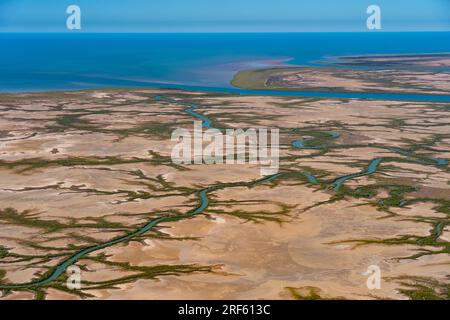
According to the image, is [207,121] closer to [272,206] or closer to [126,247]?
[272,206]

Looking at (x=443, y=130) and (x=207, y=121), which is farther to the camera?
(x=207, y=121)

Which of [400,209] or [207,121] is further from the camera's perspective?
[207,121]

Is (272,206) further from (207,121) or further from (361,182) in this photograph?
(207,121)
